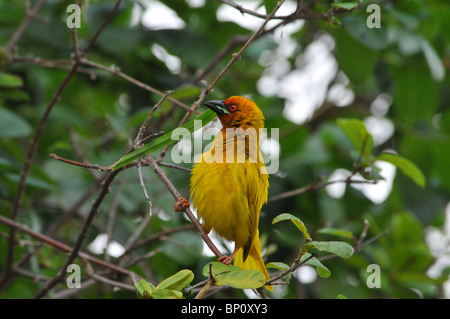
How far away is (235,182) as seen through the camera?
266 cm

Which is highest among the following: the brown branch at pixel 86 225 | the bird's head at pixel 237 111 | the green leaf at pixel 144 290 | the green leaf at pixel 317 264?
the bird's head at pixel 237 111

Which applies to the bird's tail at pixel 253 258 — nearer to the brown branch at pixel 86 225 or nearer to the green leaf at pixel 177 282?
the brown branch at pixel 86 225

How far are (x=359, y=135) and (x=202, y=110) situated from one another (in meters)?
1.10

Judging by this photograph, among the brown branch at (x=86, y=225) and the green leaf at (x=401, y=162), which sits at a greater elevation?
the green leaf at (x=401, y=162)

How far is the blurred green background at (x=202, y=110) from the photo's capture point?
3.32 m

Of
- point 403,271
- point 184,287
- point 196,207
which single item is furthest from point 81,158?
point 403,271

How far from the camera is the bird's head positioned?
2840 millimetres

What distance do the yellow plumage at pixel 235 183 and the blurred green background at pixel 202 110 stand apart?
1.31 ft

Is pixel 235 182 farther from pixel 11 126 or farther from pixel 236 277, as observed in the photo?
pixel 11 126

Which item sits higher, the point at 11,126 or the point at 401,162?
the point at 11,126

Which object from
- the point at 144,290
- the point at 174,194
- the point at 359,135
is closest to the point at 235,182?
the point at 359,135

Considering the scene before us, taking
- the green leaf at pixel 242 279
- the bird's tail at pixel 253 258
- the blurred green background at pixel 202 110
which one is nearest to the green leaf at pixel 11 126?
the blurred green background at pixel 202 110

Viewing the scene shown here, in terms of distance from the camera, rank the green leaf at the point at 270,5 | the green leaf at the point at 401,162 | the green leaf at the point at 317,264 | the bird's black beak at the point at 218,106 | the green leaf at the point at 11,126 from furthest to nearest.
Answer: the green leaf at the point at 11,126 → the bird's black beak at the point at 218,106 → the green leaf at the point at 401,162 → the green leaf at the point at 270,5 → the green leaf at the point at 317,264

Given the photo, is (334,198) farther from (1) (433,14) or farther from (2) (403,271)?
(1) (433,14)
